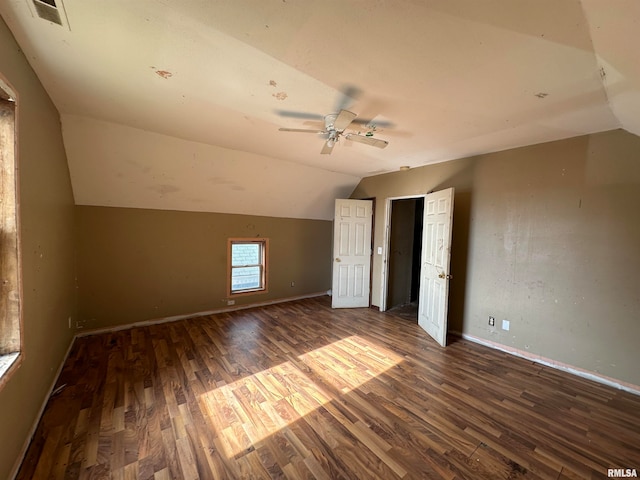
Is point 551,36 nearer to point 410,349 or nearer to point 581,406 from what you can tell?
point 581,406

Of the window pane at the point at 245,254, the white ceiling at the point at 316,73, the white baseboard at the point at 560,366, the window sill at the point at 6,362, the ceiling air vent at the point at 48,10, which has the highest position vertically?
the ceiling air vent at the point at 48,10

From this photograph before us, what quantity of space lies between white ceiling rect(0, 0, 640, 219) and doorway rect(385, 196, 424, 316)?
1.77 m

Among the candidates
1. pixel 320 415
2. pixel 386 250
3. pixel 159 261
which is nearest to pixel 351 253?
pixel 386 250

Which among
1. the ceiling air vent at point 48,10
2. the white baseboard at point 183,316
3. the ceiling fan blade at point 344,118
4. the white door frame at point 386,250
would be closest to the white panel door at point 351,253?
the white door frame at point 386,250

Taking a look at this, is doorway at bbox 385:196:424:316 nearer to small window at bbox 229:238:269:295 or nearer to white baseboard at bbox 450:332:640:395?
white baseboard at bbox 450:332:640:395

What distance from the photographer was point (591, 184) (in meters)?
2.50

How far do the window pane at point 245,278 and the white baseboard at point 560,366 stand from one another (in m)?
3.59

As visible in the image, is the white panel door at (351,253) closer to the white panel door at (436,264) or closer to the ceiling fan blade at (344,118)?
the white panel door at (436,264)

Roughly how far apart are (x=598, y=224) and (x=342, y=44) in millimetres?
3048

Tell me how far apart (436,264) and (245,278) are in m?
3.36

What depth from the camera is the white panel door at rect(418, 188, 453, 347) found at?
3.16 m

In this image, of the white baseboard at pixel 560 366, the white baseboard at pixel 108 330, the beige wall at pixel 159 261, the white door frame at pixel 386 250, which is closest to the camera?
the white baseboard at pixel 108 330

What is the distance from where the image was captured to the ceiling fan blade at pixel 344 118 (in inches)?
71.5

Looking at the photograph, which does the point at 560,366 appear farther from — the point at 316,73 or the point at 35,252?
the point at 35,252
